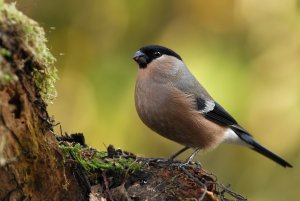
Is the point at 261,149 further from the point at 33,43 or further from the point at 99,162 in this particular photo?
the point at 33,43

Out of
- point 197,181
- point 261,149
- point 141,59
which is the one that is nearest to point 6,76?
point 197,181

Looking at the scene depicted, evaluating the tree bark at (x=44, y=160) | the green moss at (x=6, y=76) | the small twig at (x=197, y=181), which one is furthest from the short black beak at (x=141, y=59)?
the green moss at (x=6, y=76)

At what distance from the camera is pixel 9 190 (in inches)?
90.4

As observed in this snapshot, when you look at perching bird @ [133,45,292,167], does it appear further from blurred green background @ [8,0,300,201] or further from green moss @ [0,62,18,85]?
green moss @ [0,62,18,85]

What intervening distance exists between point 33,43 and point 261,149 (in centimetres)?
320

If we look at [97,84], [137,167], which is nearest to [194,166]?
[137,167]

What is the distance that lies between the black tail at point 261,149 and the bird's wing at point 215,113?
32cm

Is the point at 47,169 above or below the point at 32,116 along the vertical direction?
below

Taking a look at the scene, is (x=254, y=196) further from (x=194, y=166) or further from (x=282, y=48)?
(x=194, y=166)

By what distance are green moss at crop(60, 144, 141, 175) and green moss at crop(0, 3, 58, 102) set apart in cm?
37

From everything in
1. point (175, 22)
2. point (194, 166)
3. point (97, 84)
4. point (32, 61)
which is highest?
point (175, 22)

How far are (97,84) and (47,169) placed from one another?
2.39 metres

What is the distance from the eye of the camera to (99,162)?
295 cm

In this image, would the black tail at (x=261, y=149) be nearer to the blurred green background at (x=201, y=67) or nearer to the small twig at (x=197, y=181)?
the blurred green background at (x=201, y=67)
